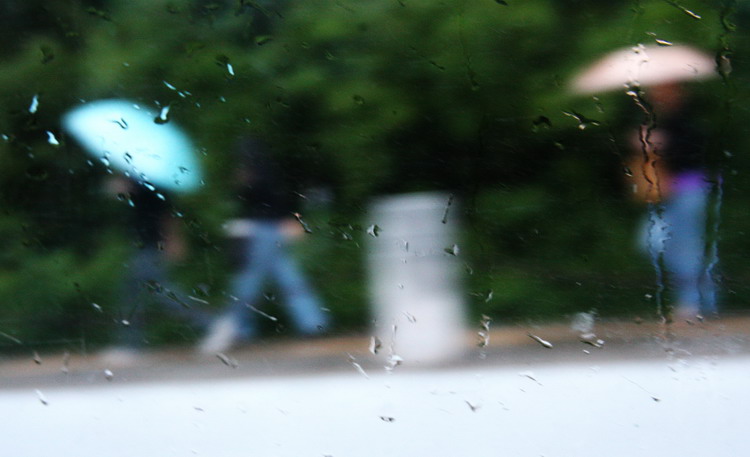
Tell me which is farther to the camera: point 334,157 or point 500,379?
point 334,157

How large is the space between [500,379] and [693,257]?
2.90 feet

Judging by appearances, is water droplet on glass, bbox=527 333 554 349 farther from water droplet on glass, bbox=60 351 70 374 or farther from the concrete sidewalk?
water droplet on glass, bbox=60 351 70 374

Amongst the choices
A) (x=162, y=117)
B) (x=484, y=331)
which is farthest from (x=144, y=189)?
(x=484, y=331)

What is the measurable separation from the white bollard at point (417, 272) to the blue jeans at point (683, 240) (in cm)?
76

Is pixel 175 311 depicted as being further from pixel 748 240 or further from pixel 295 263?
pixel 748 240

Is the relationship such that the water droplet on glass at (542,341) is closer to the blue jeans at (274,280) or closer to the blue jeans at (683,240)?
the blue jeans at (683,240)

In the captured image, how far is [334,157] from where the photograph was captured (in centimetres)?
260

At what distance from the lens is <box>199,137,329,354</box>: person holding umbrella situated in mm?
2537

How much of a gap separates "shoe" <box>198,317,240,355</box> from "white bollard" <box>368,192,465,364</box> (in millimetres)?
539

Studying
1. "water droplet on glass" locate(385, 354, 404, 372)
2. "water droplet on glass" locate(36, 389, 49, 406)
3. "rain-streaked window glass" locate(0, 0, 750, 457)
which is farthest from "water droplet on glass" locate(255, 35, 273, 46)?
"water droplet on glass" locate(36, 389, 49, 406)

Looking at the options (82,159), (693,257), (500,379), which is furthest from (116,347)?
(693,257)

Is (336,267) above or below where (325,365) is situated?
above

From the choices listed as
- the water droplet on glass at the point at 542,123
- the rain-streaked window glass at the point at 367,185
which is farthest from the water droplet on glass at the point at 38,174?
the water droplet on glass at the point at 542,123

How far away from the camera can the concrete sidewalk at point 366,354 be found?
244cm
